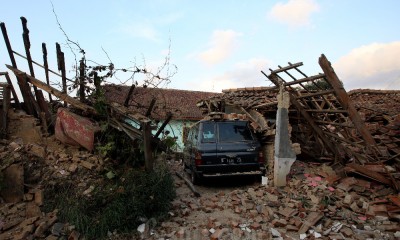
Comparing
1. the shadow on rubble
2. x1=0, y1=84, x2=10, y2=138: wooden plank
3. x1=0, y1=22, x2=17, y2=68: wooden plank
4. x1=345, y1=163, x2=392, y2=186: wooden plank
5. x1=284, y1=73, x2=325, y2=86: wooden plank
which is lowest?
the shadow on rubble

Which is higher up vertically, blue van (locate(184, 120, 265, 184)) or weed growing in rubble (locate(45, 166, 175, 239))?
blue van (locate(184, 120, 265, 184))

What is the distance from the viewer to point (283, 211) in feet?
22.2

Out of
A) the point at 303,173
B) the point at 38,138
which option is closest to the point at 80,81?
the point at 38,138

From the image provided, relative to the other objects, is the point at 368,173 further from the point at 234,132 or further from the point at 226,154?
the point at 234,132

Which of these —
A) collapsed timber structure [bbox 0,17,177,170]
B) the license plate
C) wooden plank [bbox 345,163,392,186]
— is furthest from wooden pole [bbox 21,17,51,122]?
wooden plank [bbox 345,163,392,186]

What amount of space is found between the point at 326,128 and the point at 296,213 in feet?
13.3

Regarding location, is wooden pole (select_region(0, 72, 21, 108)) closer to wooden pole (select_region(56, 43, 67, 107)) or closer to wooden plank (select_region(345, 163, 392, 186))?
wooden pole (select_region(56, 43, 67, 107))

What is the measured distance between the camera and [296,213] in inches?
266

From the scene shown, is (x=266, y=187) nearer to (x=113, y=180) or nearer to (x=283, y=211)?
(x=283, y=211)

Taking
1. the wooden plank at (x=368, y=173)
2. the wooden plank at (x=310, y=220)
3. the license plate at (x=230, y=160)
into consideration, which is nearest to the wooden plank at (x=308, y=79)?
the wooden plank at (x=368, y=173)

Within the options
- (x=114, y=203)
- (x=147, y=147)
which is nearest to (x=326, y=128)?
(x=147, y=147)

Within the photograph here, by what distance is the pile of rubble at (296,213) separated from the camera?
20.0 feet

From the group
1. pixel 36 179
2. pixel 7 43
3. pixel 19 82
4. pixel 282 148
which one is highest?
pixel 7 43

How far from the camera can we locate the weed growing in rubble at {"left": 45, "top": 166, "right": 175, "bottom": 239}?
18.7 feet
